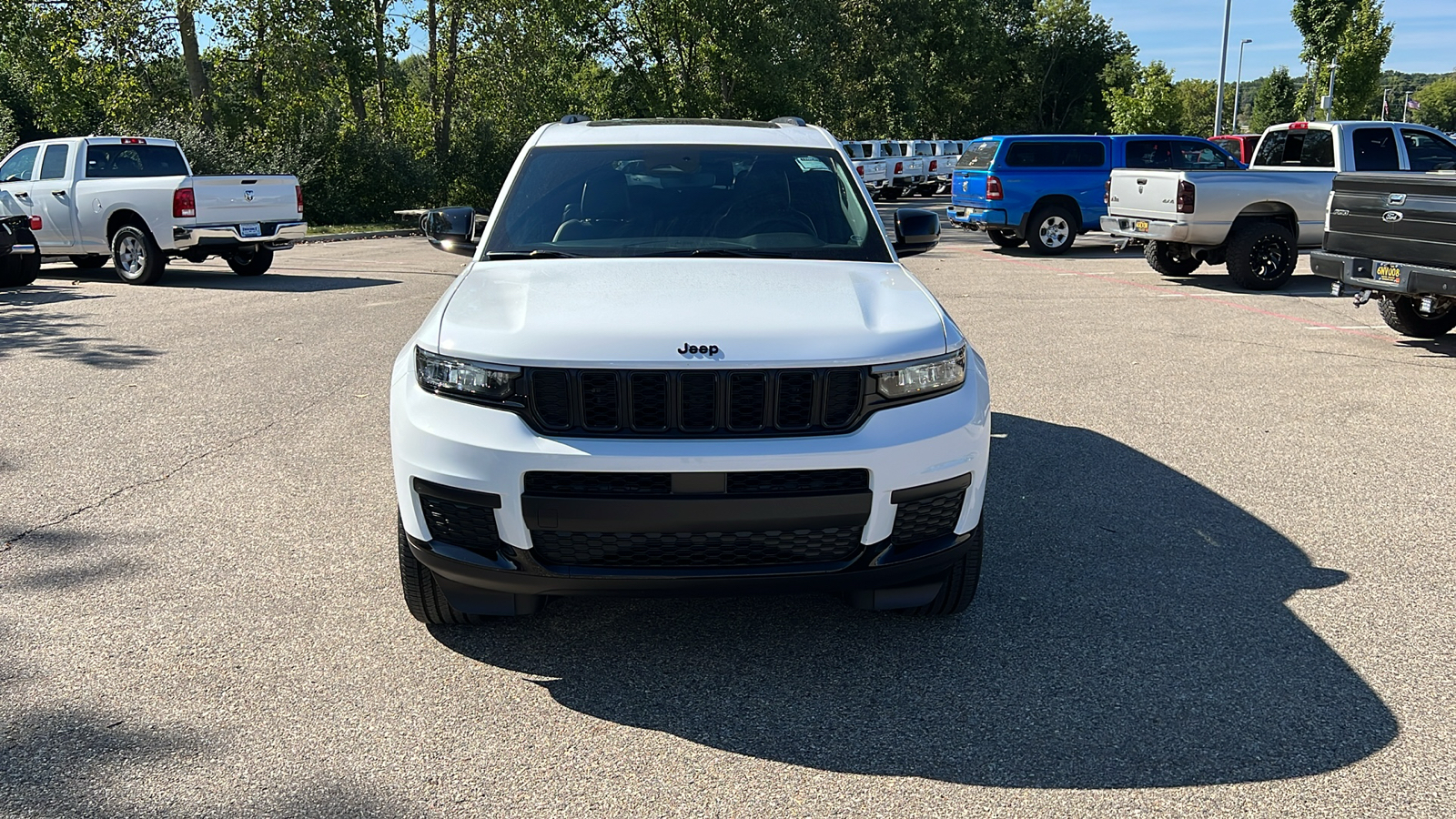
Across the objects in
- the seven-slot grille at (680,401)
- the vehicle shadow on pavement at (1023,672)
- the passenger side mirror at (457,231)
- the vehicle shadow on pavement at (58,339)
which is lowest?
the vehicle shadow on pavement at (1023,672)

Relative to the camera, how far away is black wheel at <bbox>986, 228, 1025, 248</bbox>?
66.1 ft

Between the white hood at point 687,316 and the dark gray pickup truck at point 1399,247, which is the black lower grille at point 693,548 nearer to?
the white hood at point 687,316

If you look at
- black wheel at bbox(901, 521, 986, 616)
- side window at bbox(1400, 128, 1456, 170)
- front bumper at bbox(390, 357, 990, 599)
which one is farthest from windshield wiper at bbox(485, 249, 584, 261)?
side window at bbox(1400, 128, 1456, 170)

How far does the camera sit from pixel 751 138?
530 centimetres

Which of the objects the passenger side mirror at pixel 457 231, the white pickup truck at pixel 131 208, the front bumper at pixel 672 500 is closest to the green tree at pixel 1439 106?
the white pickup truck at pixel 131 208

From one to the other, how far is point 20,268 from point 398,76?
2819cm

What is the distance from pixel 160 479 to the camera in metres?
5.96

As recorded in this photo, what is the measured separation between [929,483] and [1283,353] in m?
7.41

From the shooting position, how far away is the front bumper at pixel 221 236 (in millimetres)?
14898

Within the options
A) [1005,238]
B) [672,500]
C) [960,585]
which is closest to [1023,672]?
[960,585]

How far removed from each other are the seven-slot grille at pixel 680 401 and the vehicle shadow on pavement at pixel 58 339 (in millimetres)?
7047

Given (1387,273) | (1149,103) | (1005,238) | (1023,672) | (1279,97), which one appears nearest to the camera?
(1023,672)

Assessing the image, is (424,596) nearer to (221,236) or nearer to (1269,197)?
(221,236)

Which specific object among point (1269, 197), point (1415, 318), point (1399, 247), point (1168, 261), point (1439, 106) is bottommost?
point (1415, 318)
